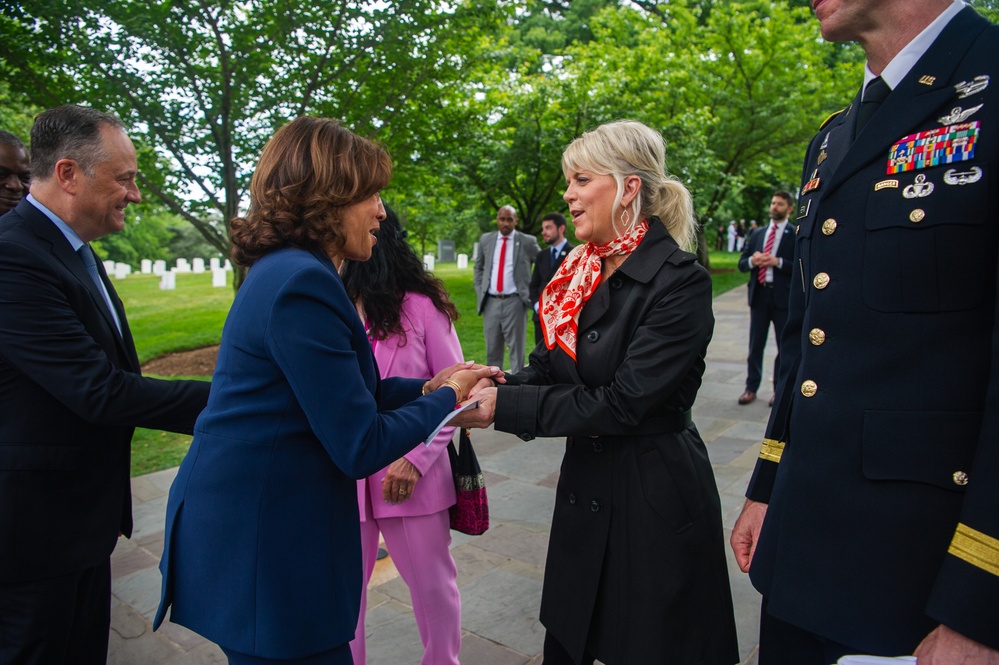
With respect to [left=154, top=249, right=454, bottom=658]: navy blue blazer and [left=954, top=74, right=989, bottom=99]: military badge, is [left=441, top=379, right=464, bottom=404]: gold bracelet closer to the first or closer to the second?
[left=154, top=249, right=454, bottom=658]: navy blue blazer

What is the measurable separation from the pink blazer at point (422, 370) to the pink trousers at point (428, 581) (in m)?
0.06

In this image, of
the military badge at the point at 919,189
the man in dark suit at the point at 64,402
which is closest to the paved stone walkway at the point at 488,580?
the man in dark suit at the point at 64,402


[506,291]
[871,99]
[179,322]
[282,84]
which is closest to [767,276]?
[506,291]

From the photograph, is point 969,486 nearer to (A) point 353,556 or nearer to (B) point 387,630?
(A) point 353,556

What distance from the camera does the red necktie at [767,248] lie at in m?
7.22

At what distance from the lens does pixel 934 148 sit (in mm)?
1309

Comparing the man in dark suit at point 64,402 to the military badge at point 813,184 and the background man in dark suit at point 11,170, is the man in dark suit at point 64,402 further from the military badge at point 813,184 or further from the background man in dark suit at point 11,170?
the military badge at point 813,184

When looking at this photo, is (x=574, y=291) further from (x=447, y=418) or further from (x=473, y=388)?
(x=447, y=418)

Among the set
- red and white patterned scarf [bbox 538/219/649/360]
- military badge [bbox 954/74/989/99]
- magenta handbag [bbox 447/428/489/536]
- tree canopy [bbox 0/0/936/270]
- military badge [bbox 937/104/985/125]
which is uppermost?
tree canopy [bbox 0/0/936/270]

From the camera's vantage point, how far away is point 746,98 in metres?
18.2

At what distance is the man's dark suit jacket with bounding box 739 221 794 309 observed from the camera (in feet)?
22.6

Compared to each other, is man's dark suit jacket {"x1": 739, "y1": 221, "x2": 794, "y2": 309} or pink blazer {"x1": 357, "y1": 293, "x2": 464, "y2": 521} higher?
man's dark suit jacket {"x1": 739, "y1": 221, "x2": 794, "y2": 309}

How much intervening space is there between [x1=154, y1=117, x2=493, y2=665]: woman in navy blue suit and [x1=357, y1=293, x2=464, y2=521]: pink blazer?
0.72m

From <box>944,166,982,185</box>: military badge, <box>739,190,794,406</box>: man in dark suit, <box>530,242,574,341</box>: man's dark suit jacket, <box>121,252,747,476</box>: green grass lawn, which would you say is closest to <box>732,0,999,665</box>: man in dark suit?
<box>944,166,982,185</box>: military badge
